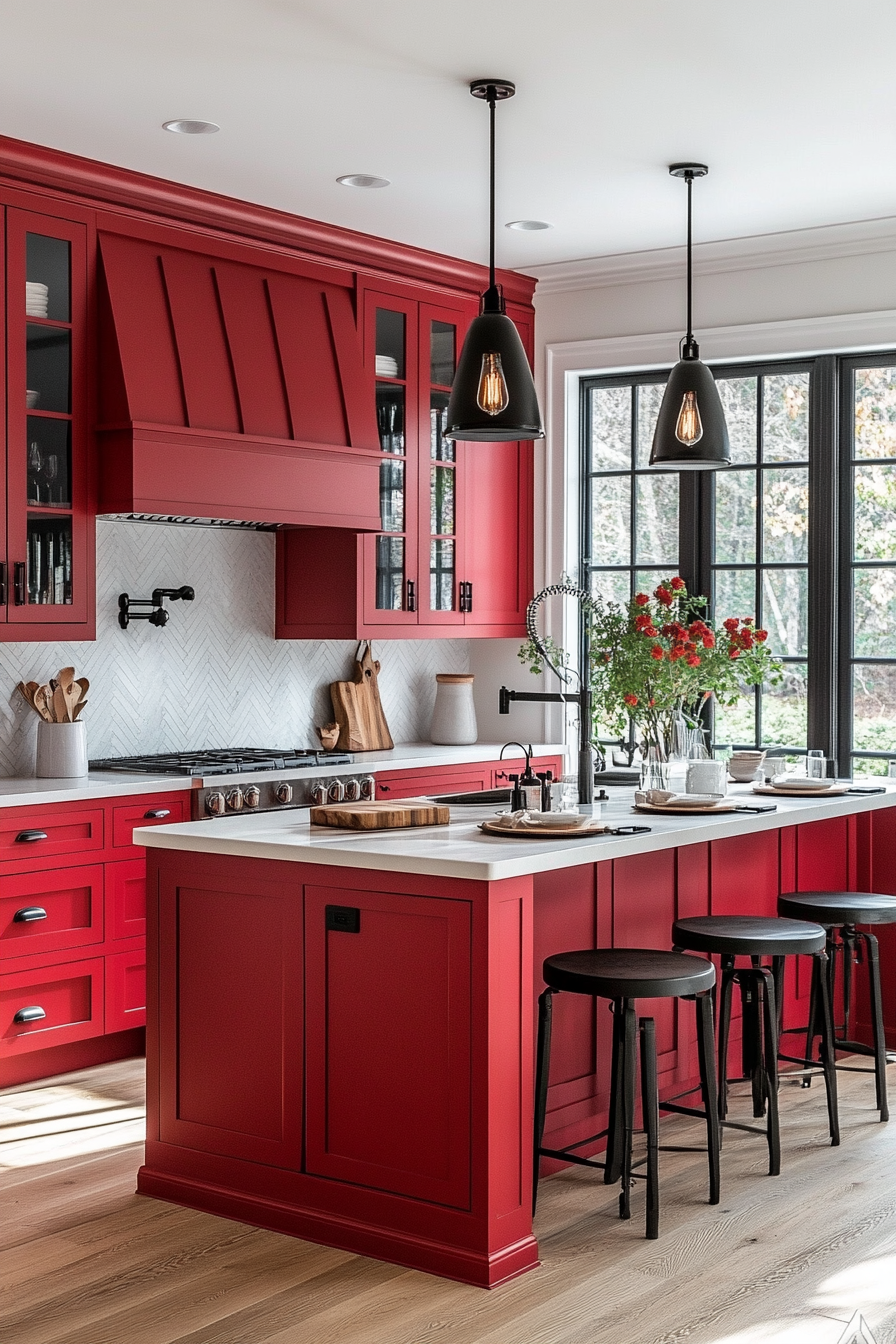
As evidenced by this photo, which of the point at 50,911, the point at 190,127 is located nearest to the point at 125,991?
the point at 50,911

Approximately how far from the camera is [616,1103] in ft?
12.1

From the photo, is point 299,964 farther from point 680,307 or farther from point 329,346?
point 680,307

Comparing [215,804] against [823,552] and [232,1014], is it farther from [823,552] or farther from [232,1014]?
[823,552]

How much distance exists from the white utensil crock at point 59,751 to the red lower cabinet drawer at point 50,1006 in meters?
0.64

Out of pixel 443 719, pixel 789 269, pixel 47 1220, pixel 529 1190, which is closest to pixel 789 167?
pixel 789 269

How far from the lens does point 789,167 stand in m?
5.05

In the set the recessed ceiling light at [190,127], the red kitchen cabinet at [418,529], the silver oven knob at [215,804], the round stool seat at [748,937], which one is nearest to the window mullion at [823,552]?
the red kitchen cabinet at [418,529]

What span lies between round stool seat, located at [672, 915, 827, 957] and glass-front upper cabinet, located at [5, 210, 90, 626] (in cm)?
230

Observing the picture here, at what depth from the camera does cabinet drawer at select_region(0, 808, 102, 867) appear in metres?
4.60

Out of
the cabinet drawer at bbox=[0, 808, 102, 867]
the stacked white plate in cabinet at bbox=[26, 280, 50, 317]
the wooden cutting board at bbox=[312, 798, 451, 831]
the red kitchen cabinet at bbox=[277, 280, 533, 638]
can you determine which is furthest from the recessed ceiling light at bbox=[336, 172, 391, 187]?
the wooden cutting board at bbox=[312, 798, 451, 831]

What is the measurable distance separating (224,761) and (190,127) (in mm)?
2145

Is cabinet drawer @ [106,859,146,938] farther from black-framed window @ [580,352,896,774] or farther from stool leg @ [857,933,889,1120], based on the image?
black-framed window @ [580,352,896,774]

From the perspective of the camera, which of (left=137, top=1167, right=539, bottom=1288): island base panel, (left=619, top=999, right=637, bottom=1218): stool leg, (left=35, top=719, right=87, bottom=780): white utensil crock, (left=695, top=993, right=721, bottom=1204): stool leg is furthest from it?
(left=35, top=719, right=87, bottom=780): white utensil crock

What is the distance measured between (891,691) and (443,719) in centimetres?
194
